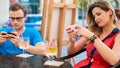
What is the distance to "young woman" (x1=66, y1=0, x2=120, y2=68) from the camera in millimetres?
1893

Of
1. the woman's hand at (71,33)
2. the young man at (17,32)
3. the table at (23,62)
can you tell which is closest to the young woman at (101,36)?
the woman's hand at (71,33)

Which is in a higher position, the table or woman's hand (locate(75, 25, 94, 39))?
woman's hand (locate(75, 25, 94, 39))

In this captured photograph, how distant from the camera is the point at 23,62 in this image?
1944mm

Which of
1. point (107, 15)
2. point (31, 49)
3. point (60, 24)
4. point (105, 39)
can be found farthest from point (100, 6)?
point (60, 24)

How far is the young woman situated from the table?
0.26 metres

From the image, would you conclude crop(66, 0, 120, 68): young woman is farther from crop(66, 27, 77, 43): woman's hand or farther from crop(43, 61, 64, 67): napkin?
crop(43, 61, 64, 67): napkin

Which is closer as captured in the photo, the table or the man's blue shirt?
the table

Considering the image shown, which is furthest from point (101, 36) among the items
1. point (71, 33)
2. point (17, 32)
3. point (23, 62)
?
point (17, 32)

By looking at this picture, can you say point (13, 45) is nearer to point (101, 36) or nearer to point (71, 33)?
point (71, 33)

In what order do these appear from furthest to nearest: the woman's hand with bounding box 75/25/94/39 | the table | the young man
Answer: the young man < the woman's hand with bounding box 75/25/94/39 < the table

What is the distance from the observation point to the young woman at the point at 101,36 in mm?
1893

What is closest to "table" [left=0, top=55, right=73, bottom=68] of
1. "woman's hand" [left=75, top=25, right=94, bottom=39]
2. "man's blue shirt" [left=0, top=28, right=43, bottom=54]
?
"woman's hand" [left=75, top=25, right=94, bottom=39]

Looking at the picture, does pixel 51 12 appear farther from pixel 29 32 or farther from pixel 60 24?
pixel 29 32

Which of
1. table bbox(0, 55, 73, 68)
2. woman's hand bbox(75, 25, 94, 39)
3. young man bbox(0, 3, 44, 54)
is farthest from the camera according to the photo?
young man bbox(0, 3, 44, 54)
